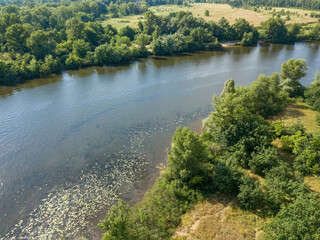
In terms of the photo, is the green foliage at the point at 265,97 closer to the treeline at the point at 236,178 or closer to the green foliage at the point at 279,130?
the treeline at the point at 236,178

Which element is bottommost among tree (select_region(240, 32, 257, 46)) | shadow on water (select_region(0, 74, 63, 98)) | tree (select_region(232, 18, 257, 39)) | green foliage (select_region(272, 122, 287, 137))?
green foliage (select_region(272, 122, 287, 137))

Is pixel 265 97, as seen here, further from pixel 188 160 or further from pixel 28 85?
pixel 28 85

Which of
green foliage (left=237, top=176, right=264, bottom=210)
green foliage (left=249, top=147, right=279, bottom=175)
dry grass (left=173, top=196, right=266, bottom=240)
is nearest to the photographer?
dry grass (left=173, top=196, right=266, bottom=240)

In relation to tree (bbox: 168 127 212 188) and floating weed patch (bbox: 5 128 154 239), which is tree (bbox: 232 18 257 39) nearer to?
floating weed patch (bbox: 5 128 154 239)

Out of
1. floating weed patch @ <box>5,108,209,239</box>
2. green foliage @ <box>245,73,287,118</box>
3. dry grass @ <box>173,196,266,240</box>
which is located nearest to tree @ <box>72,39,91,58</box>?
floating weed patch @ <box>5,108,209,239</box>

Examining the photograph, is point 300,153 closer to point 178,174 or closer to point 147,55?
point 178,174

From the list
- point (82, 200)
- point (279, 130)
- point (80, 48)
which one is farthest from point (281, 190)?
point (80, 48)
